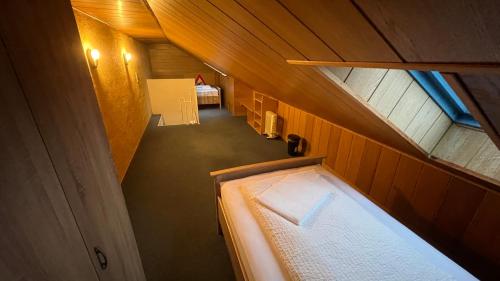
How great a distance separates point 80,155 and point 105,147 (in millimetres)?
195

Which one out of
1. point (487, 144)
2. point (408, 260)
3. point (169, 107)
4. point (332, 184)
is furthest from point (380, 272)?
point (169, 107)

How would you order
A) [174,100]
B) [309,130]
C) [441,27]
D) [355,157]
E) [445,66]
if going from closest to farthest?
1. [441,27]
2. [445,66]
3. [355,157]
4. [309,130]
5. [174,100]

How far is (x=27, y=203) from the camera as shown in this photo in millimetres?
460

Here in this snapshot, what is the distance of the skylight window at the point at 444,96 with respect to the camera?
1261 millimetres

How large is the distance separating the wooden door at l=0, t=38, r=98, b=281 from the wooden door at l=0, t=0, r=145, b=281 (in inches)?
1.3

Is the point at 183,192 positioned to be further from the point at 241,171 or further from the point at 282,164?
the point at 282,164

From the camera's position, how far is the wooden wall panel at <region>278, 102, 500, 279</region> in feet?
4.64

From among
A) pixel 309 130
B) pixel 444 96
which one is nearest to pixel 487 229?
pixel 444 96

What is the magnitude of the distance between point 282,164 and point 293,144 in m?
1.55

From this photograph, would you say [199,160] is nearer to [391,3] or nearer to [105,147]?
[105,147]

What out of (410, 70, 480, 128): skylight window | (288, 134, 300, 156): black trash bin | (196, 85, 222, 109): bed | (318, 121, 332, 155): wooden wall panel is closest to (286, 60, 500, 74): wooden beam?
(410, 70, 480, 128): skylight window

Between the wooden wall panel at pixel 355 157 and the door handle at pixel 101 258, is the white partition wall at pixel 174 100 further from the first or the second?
the door handle at pixel 101 258

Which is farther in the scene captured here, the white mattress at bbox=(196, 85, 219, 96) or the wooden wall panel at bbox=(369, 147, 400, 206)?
the white mattress at bbox=(196, 85, 219, 96)

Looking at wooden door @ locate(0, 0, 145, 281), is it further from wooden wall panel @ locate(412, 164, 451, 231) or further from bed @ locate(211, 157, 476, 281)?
wooden wall panel @ locate(412, 164, 451, 231)
